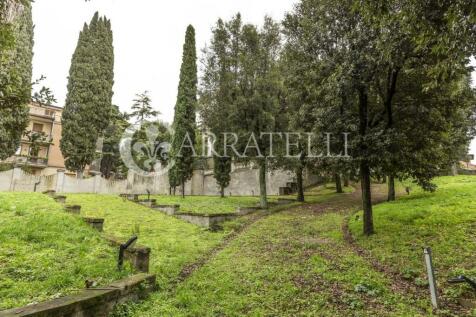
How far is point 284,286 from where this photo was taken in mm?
5789

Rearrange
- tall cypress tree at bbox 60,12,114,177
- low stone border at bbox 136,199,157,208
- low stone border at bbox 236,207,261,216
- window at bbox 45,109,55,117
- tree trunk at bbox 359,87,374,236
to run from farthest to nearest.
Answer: window at bbox 45,109,55,117
tall cypress tree at bbox 60,12,114,177
low stone border at bbox 136,199,157,208
low stone border at bbox 236,207,261,216
tree trunk at bbox 359,87,374,236

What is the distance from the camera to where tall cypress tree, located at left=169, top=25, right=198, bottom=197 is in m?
22.1

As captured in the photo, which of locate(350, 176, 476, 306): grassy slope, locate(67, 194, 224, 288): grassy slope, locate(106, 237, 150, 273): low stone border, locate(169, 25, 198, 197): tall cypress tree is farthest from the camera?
locate(169, 25, 198, 197): tall cypress tree

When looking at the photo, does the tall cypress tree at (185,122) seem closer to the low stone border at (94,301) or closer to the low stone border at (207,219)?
the low stone border at (207,219)

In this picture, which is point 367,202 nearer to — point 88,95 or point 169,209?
point 169,209

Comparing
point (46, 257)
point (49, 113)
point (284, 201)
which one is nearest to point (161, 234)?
point (46, 257)

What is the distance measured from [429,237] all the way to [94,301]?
28.4 ft

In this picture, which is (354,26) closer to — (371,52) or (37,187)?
(371,52)

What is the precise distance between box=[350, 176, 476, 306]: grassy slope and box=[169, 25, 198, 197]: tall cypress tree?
13992 mm

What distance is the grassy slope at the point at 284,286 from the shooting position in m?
4.81

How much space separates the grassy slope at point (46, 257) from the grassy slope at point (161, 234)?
117 centimetres

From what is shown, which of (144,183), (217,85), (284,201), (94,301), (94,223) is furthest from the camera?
(144,183)

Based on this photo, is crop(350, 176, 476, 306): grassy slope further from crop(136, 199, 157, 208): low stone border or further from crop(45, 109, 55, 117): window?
crop(45, 109, 55, 117): window

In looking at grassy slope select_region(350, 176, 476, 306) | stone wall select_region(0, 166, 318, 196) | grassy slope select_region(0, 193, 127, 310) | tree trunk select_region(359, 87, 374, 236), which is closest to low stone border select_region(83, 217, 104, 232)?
grassy slope select_region(0, 193, 127, 310)
